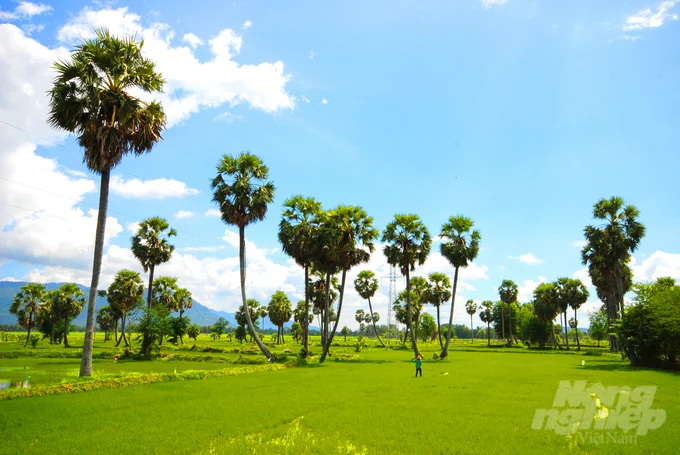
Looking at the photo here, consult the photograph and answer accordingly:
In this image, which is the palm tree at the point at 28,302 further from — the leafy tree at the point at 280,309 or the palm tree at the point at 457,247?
the palm tree at the point at 457,247

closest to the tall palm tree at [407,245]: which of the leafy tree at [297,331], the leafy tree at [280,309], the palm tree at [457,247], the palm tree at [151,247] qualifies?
the palm tree at [457,247]

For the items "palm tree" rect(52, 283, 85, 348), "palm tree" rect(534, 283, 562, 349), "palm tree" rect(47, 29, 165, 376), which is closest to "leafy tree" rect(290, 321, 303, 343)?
"palm tree" rect(52, 283, 85, 348)

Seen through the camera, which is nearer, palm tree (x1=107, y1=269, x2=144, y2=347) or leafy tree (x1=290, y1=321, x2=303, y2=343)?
palm tree (x1=107, y1=269, x2=144, y2=347)

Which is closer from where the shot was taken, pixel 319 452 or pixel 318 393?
pixel 319 452

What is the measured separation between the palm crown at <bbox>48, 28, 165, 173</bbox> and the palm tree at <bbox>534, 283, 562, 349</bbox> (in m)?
84.9

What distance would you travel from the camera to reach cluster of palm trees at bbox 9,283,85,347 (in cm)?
7331

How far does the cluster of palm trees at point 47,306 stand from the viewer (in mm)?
73312

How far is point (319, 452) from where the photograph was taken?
11516 millimetres

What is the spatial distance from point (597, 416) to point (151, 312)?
145 ft

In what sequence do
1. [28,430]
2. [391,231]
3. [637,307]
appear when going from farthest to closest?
1. [391,231]
2. [637,307]
3. [28,430]

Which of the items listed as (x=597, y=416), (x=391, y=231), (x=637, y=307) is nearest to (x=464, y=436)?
(x=597, y=416)

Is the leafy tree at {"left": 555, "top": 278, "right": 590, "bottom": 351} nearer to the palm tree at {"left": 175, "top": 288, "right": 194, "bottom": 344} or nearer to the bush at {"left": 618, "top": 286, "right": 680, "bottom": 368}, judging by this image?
the bush at {"left": 618, "top": 286, "right": 680, "bottom": 368}

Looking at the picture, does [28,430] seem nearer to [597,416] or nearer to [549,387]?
[597,416]

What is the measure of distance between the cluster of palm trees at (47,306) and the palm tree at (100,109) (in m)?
64.1
